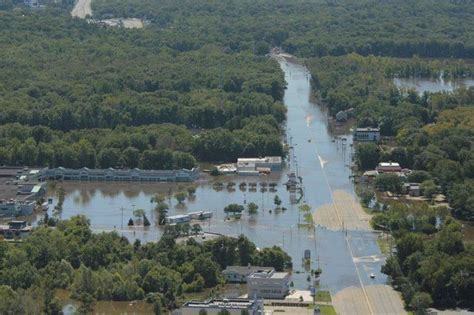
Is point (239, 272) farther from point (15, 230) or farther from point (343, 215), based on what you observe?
point (343, 215)

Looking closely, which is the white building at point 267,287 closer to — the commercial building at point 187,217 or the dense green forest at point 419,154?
the dense green forest at point 419,154

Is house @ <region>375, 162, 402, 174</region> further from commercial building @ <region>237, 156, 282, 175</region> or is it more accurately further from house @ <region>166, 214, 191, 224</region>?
house @ <region>166, 214, 191, 224</region>

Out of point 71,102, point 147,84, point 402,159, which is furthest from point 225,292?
point 147,84

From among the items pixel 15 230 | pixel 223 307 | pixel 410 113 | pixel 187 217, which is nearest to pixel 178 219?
pixel 187 217

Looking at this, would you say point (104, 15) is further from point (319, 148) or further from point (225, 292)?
point (225, 292)

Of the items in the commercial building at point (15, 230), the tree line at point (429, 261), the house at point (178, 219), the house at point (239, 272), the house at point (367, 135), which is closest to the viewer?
the tree line at point (429, 261)

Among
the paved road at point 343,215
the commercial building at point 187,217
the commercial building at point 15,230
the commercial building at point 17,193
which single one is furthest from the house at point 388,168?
the commercial building at point 15,230

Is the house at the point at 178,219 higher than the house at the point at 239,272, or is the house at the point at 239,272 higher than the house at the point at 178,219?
the house at the point at 178,219
